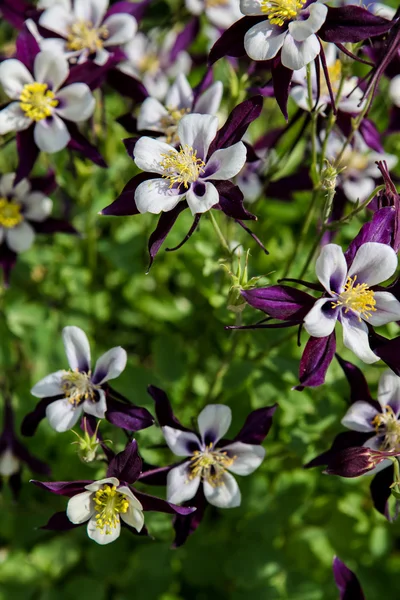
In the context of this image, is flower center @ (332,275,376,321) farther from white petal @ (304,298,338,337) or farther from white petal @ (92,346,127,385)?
white petal @ (92,346,127,385)

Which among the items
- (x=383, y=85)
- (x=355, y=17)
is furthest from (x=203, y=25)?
(x=355, y=17)

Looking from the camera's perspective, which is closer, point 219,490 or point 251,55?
point 251,55

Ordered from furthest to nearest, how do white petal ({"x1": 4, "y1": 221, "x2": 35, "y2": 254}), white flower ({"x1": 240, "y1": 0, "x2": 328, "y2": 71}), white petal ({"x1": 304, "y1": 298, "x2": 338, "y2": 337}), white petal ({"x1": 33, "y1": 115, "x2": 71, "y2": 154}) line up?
white petal ({"x1": 4, "y1": 221, "x2": 35, "y2": 254}), white petal ({"x1": 33, "y1": 115, "x2": 71, "y2": 154}), white flower ({"x1": 240, "y1": 0, "x2": 328, "y2": 71}), white petal ({"x1": 304, "y1": 298, "x2": 338, "y2": 337})

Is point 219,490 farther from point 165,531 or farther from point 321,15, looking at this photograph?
point 321,15

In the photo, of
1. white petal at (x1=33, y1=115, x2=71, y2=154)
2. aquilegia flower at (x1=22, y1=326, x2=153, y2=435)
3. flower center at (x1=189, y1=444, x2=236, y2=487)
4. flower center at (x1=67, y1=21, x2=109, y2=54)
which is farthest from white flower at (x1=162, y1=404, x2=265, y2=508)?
flower center at (x1=67, y1=21, x2=109, y2=54)

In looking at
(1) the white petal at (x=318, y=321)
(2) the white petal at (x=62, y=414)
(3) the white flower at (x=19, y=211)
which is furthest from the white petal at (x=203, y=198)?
(3) the white flower at (x=19, y=211)
